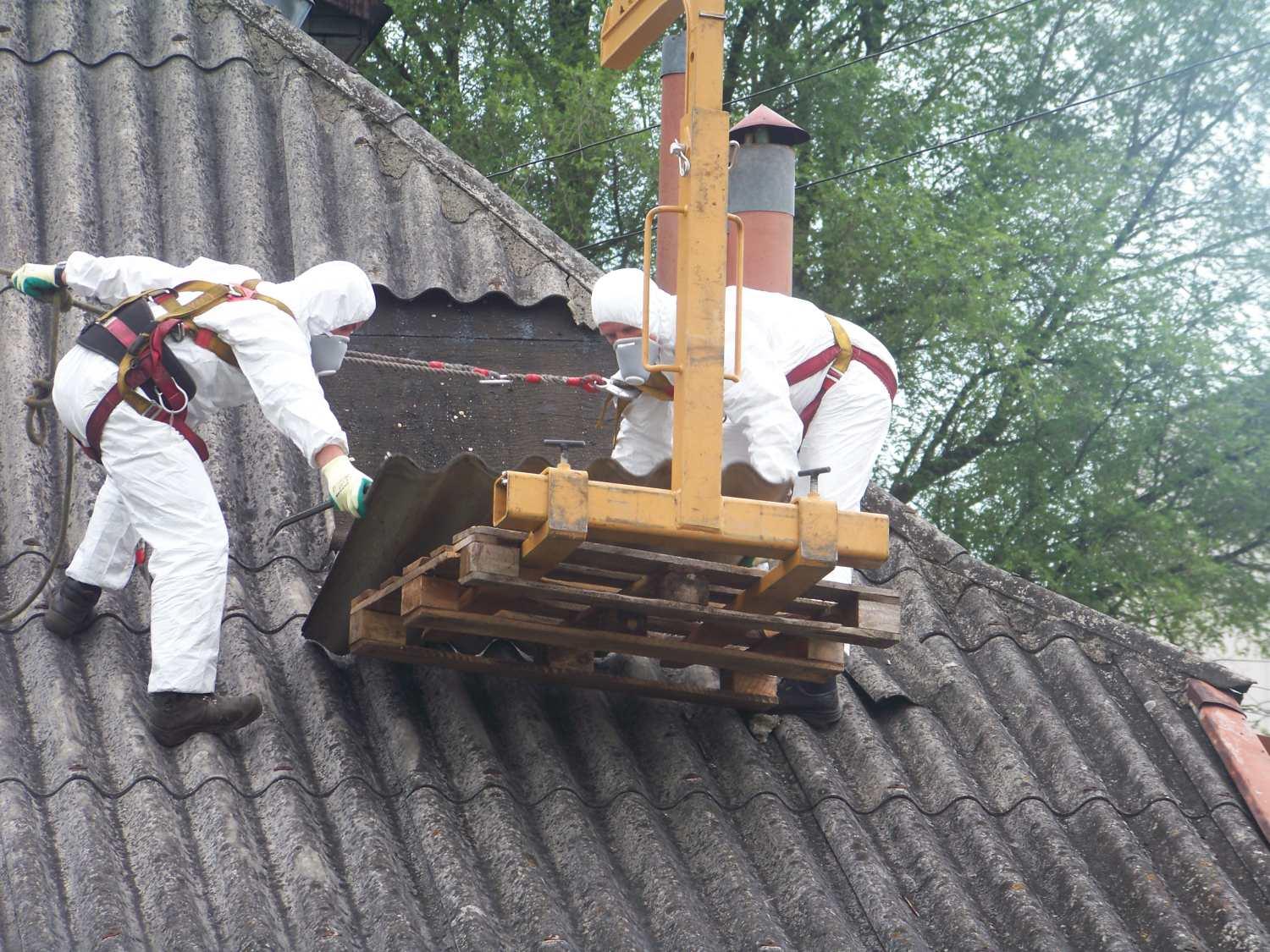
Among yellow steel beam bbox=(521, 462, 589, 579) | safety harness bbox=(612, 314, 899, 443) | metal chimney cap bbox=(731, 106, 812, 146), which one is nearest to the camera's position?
yellow steel beam bbox=(521, 462, 589, 579)

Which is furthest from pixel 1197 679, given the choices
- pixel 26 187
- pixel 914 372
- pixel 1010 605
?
pixel 914 372

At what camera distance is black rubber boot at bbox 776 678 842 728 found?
6043 millimetres

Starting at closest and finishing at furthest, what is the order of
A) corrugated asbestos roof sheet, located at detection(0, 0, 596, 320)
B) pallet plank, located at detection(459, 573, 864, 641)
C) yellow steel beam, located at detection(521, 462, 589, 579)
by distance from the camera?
yellow steel beam, located at detection(521, 462, 589, 579) → pallet plank, located at detection(459, 573, 864, 641) → corrugated asbestos roof sheet, located at detection(0, 0, 596, 320)

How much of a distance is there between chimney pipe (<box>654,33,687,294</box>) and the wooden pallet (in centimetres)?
262

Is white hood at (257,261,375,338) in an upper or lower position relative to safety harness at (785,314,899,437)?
upper

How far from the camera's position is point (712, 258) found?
4898mm

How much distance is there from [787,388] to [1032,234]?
7.92 metres

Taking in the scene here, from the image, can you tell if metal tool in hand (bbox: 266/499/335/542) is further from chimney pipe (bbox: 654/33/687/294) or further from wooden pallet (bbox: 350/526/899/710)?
chimney pipe (bbox: 654/33/687/294)

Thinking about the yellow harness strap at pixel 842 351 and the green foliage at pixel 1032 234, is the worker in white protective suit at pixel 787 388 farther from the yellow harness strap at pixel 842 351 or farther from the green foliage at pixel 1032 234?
the green foliage at pixel 1032 234

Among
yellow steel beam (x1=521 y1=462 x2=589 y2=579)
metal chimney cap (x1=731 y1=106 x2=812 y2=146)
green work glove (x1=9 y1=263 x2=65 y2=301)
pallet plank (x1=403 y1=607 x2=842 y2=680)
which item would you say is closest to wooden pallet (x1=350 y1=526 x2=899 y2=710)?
pallet plank (x1=403 y1=607 x2=842 y2=680)

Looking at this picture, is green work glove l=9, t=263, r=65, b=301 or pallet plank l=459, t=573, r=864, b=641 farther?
green work glove l=9, t=263, r=65, b=301

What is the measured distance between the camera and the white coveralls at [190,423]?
5020mm

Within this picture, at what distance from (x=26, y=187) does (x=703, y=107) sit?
10.7ft

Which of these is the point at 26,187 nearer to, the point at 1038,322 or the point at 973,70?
the point at 1038,322
